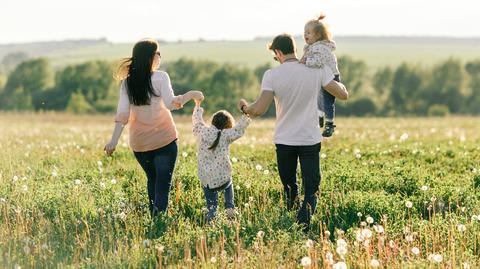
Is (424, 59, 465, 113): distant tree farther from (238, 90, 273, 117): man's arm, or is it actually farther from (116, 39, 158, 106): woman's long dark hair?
(116, 39, 158, 106): woman's long dark hair

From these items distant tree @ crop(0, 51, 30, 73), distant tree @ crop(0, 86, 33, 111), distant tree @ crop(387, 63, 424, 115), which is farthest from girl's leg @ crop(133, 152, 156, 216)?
distant tree @ crop(0, 51, 30, 73)

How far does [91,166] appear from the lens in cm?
1372

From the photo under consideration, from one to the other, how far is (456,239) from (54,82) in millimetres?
80042

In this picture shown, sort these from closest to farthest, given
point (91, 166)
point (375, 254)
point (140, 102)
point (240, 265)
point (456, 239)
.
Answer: point (240, 265) → point (375, 254) → point (456, 239) → point (140, 102) → point (91, 166)

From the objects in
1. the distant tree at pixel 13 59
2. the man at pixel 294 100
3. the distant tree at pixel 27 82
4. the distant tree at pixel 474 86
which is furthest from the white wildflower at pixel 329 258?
the distant tree at pixel 13 59

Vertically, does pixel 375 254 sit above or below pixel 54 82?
above

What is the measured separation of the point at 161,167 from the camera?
884 cm

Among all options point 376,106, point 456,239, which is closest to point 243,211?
point 456,239

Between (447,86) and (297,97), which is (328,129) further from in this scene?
(447,86)

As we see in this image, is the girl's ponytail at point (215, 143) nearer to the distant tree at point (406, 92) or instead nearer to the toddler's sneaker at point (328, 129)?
the toddler's sneaker at point (328, 129)

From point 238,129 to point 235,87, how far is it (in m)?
73.8

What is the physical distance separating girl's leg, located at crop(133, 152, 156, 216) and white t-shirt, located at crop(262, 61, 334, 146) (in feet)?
5.39

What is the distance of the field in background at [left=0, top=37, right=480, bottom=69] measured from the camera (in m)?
119

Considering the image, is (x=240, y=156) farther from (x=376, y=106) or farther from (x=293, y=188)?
(x=376, y=106)
